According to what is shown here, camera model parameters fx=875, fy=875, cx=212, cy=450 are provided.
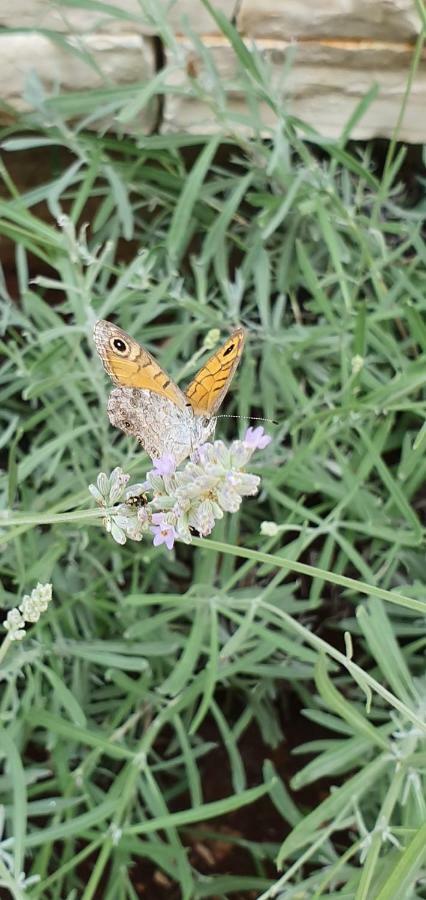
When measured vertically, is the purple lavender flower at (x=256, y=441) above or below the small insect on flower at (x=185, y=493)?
above

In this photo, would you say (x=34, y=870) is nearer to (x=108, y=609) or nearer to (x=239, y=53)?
(x=108, y=609)

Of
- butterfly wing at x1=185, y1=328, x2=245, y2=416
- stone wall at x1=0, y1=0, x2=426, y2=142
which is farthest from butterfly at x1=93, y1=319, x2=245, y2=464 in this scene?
stone wall at x1=0, y1=0, x2=426, y2=142

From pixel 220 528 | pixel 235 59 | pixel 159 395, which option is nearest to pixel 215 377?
pixel 159 395

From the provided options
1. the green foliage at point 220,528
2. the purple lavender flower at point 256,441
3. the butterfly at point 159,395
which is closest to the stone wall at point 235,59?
the green foliage at point 220,528

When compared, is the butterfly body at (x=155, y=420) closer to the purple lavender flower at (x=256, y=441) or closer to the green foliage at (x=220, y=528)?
the purple lavender flower at (x=256, y=441)

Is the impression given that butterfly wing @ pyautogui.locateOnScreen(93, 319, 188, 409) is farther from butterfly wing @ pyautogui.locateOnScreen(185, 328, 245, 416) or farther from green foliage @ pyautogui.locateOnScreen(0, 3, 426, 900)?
green foliage @ pyautogui.locateOnScreen(0, 3, 426, 900)

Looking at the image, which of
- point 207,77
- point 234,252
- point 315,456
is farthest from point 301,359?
point 207,77
